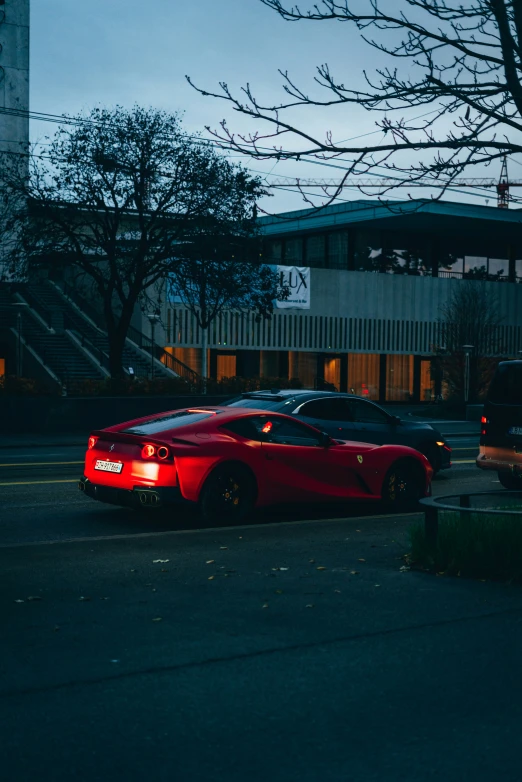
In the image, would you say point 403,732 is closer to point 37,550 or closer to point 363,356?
point 37,550

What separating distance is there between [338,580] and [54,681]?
3.47 m

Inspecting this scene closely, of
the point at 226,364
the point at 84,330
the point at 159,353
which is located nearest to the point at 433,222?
the point at 226,364

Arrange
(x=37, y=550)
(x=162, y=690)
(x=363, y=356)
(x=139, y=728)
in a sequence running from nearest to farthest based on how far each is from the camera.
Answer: (x=139, y=728)
(x=162, y=690)
(x=37, y=550)
(x=363, y=356)

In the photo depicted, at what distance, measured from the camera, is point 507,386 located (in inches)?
644

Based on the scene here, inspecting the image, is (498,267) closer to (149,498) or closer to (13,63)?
(13,63)

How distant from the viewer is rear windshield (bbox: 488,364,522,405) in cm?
1620

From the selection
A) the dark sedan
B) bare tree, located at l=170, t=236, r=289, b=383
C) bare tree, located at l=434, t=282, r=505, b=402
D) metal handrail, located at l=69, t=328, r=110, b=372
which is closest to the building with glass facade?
bare tree, located at l=434, t=282, r=505, b=402

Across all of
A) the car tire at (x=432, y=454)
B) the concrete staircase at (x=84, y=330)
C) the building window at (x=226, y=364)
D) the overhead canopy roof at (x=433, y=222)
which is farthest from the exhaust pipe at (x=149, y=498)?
the overhead canopy roof at (x=433, y=222)

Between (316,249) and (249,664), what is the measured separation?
53122 millimetres

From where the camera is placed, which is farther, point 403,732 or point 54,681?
point 54,681

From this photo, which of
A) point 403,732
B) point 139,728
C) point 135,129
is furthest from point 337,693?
point 135,129

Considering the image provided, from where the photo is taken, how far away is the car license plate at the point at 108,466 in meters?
12.1

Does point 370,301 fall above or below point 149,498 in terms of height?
above

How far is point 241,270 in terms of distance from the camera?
3425cm
